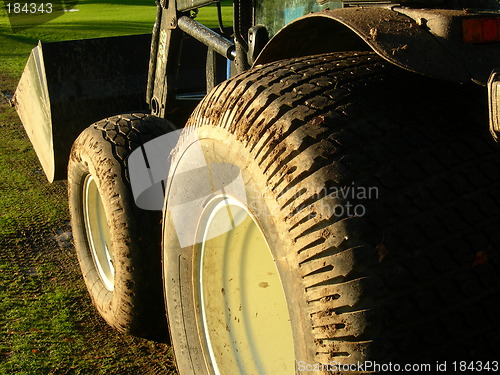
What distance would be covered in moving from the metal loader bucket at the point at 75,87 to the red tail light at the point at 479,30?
3245 millimetres

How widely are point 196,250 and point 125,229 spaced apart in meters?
0.64

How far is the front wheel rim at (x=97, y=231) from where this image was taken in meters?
3.14

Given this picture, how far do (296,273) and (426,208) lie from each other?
0.29 meters

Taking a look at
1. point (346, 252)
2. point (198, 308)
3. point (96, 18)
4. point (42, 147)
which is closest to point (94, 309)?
point (198, 308)

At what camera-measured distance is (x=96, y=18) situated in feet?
42.4

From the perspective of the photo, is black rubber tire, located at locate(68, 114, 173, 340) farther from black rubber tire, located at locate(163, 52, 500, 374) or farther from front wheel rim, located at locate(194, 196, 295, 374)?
black rubber tire, located at locate(163, 52, 500, 374)

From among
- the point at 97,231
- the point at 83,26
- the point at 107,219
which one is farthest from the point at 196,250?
the point at 83,26

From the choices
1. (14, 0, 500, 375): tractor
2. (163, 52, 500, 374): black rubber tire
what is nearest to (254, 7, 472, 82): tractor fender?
(14, 0, 500, 375): tractor

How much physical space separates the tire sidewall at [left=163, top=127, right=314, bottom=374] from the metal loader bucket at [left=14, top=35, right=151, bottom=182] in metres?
2.37

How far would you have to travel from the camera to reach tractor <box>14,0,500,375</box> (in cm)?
134

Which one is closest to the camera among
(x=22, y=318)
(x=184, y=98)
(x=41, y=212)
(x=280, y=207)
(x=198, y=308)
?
(x=280, y=207)

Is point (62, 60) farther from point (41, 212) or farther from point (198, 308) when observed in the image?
point (198, 308)

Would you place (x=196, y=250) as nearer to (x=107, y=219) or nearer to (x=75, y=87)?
(x=107, y=219)

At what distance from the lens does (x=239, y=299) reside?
2025 mm
